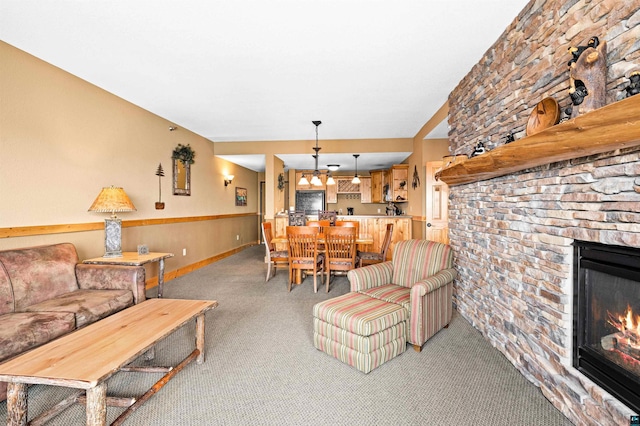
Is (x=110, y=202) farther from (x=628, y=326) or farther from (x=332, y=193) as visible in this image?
(x=332, y=193)

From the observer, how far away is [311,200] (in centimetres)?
919

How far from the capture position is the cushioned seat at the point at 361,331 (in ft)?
7.16

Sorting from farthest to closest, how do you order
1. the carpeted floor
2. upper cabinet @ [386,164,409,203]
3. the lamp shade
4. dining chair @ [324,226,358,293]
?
upper cabinet @ [386,164,409,203] < dining chair @ [324,226,358,293] < the lamp shade < the carpeted floor

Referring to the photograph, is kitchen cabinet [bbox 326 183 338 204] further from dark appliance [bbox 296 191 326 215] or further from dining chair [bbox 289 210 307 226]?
dining chair [bbox 289 210 307 226]

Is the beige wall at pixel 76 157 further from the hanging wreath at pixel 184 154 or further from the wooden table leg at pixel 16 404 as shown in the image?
the wooden table leg at pixel 16 404

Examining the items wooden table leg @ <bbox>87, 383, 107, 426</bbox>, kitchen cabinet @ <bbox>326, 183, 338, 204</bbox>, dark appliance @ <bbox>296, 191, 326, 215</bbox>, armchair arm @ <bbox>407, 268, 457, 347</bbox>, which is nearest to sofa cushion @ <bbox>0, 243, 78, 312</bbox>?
wooden table leg @ <bbox>87, 383, 107, 426</bbox>

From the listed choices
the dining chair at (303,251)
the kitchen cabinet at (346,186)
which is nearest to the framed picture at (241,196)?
the kitchen cabinet at (346,186)

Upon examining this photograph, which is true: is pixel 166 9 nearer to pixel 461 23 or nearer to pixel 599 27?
pixel 461 23

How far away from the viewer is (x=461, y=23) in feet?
7.67

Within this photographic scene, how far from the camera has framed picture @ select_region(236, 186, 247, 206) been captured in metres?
7.85

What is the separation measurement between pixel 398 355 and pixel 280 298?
1.96m

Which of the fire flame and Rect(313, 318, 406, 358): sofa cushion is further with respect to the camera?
Rect(313, 318, 406, 358): sofa cushion

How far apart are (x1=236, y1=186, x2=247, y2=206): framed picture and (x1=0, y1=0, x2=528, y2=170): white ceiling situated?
3.65 meters

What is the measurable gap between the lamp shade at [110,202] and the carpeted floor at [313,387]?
1.55 metres
